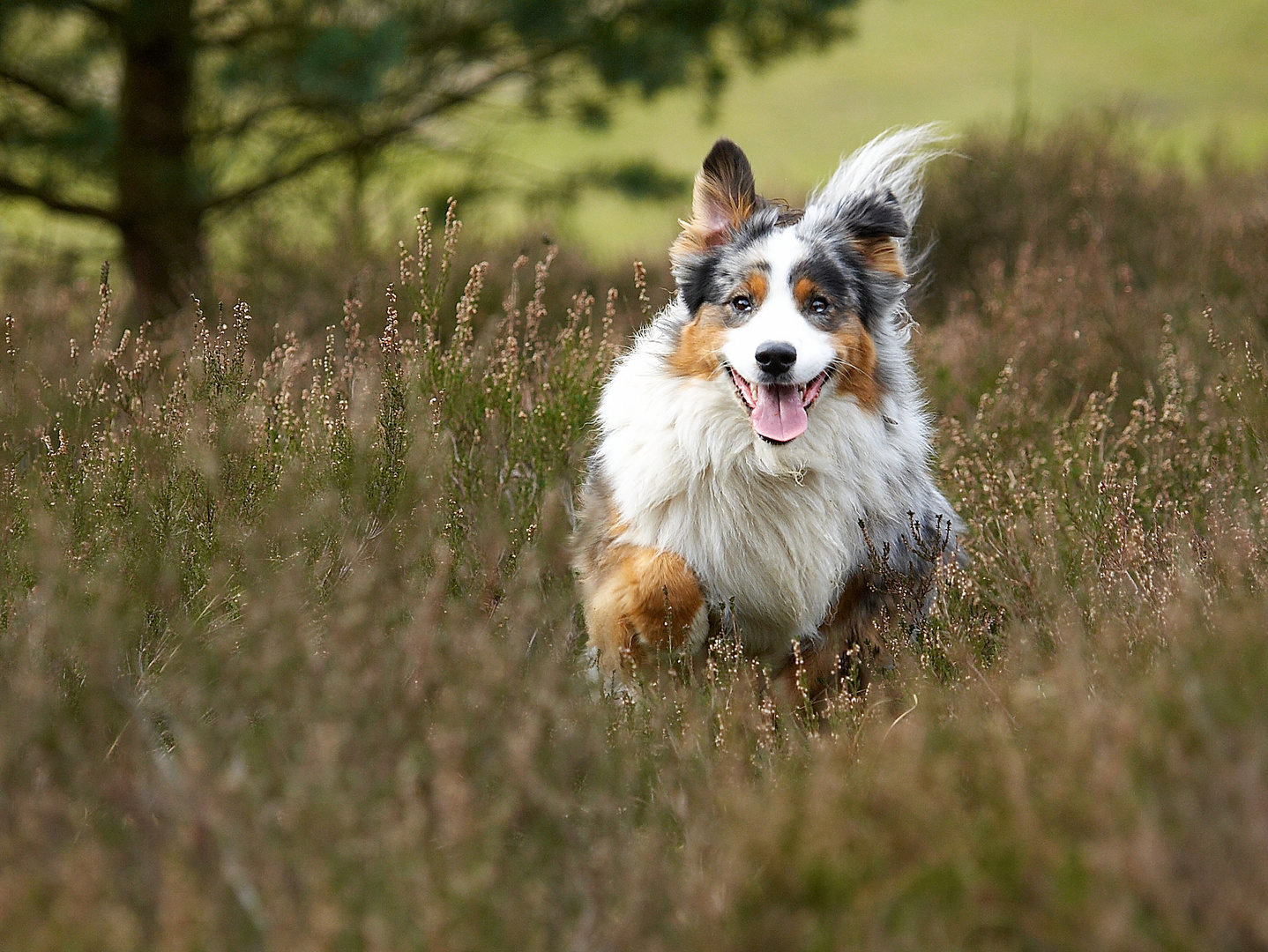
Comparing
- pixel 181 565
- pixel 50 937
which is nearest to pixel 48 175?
pixel 181 565

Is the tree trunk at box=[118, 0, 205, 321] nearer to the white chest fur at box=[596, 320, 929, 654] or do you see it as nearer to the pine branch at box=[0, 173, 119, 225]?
the pine branch at box=[0, 173, 119, 225]

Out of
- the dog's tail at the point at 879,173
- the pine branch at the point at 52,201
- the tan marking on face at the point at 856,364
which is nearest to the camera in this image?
the tan marking on face at the point at 856,364

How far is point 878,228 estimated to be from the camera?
396 cm

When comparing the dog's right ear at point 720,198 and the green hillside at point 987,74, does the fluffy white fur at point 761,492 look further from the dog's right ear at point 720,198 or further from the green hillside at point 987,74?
the green hillside at point 987,74

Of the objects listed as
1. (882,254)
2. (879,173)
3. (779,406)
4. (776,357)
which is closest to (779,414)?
(779,406)

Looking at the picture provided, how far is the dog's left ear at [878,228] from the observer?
3939 mm

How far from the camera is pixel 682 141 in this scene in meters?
24.5

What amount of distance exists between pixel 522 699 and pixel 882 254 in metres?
2.16

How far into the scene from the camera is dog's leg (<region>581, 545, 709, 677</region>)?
356 cm

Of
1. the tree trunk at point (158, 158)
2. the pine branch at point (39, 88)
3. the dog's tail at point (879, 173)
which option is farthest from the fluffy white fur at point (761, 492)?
the pine branch at point (39, 88)

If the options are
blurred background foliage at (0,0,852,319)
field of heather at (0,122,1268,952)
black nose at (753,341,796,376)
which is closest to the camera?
field of heather at (0,122,1268,952)

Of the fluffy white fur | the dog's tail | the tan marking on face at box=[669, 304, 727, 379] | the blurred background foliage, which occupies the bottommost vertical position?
the fluffy white fur

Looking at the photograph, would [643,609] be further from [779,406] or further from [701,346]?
[701,346]

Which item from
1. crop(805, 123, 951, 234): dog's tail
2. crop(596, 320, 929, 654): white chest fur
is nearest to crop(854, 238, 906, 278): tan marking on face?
crop(805, 123, 951, 234): dog's tail
